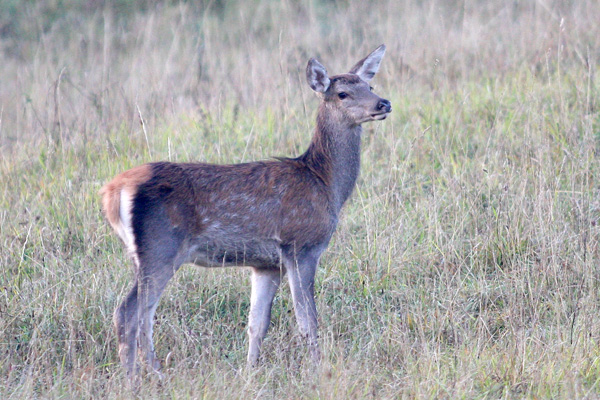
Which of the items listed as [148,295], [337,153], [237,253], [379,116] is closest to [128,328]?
[148,295]

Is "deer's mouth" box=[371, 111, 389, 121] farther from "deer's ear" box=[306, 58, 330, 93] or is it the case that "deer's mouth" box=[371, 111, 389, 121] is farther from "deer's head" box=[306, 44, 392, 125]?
"deer's ear" box=[306, 58, 330, 93]

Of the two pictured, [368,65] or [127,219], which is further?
[368,65]

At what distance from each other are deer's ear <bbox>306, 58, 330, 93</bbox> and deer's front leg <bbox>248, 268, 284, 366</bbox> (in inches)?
52.0

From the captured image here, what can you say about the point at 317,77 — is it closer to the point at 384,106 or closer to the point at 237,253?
the point at 384,106

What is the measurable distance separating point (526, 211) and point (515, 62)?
127 inches

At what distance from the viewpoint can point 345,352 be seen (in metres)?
4.62

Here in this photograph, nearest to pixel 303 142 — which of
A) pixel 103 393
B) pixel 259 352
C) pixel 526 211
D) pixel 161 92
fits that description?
Answer: pixel 161 92

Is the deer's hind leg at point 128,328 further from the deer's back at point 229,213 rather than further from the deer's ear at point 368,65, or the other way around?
the deer's ear at point 368,65

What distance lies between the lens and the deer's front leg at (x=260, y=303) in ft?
15.6

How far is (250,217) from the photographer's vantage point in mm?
Answer: 4684

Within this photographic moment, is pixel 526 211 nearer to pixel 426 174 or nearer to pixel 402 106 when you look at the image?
pixel 426 174

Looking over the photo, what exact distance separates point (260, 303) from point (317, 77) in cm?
161


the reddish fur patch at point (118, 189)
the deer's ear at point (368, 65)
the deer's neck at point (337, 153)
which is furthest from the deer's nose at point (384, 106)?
the reddish fur patch at point (118, 189)

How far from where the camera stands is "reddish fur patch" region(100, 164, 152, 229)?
4.43m
